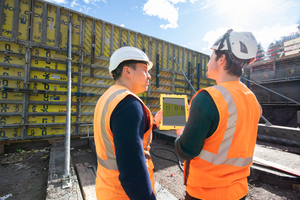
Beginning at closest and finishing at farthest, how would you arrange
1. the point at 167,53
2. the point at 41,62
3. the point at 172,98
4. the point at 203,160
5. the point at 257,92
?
the point at 203,160
the point at 172,98
the point at 41,62
the point at 167,53
the point at 257,92

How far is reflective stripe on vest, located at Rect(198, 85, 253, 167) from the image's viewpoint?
3.49 ft

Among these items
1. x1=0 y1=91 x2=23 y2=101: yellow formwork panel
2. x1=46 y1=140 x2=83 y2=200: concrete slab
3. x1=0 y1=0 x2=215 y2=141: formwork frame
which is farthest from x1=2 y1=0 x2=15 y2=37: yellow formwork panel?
x1=46 y1=140 x2=83 y2=200: concrete slab

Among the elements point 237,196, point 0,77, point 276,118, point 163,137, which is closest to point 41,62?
point 0,77

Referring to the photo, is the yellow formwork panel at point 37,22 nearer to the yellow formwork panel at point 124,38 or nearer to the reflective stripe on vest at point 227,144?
the yellow formwork panel at point 124,38

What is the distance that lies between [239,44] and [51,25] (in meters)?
6.19

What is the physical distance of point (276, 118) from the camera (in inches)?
393

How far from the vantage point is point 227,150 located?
1093mm

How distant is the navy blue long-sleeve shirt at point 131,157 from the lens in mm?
796

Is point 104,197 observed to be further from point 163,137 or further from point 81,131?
point 81,131

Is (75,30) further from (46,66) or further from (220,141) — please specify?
(220,141)

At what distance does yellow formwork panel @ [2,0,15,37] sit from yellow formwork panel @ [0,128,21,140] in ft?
9.98

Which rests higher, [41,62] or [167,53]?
[167,53]

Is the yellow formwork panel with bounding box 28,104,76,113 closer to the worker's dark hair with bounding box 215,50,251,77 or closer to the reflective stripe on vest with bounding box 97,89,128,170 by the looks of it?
the reflective stripe on vest with bounding box 97,89,128,170

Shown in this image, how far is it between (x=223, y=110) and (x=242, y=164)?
49 cm
